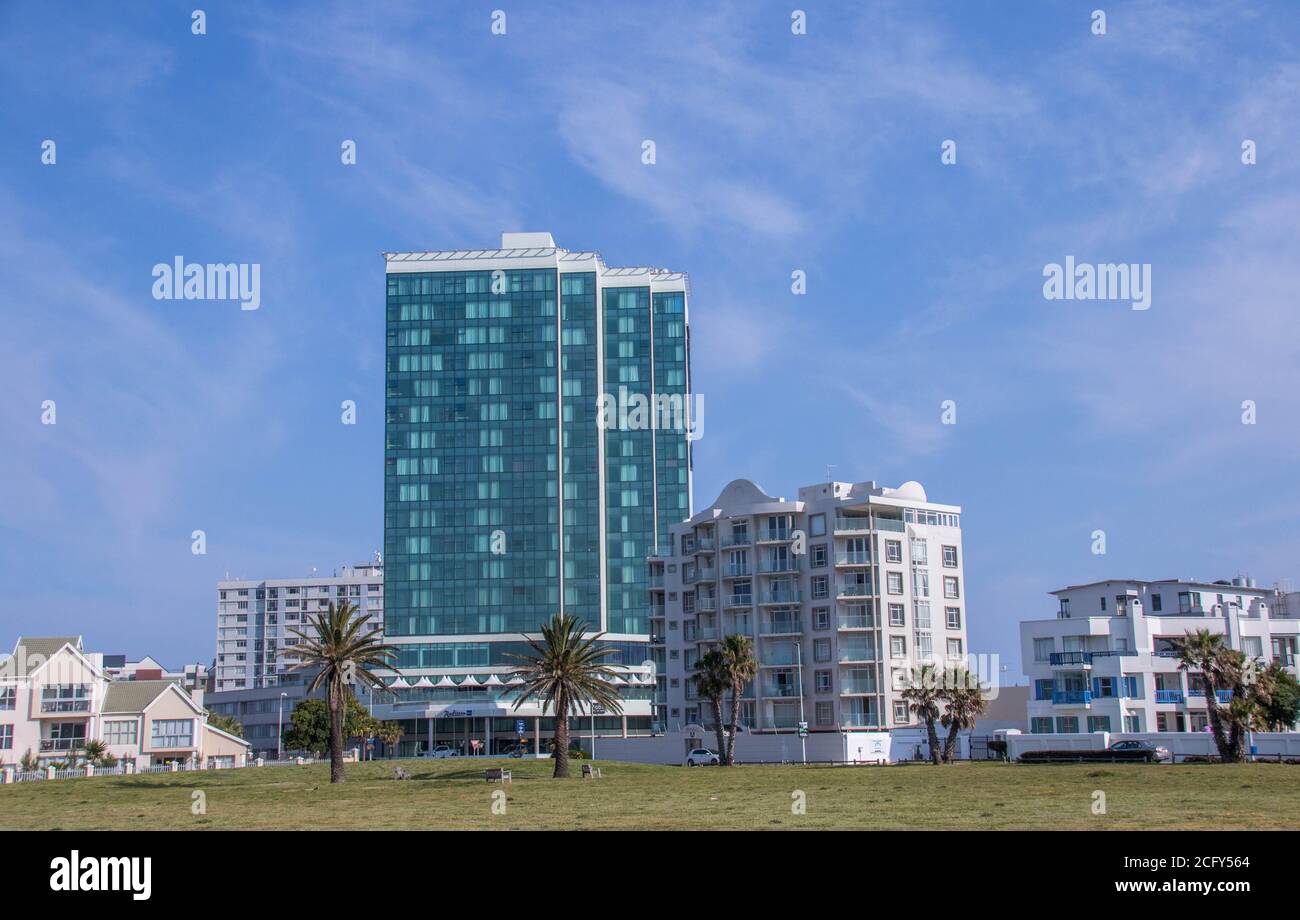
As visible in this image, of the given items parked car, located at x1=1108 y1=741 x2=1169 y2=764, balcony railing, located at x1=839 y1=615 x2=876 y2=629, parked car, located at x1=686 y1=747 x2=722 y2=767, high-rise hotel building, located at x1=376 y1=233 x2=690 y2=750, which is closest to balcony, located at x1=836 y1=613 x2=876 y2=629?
balcony railing, located at x1=839 y1=615 x2=876 y2=629

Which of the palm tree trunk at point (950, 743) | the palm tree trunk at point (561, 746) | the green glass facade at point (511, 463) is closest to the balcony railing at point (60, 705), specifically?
the green glass facade at point (511, 463)

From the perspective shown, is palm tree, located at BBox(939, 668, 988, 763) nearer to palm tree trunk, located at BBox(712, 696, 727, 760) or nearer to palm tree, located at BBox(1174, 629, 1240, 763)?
palm tree, located at BBox(1174, 629, 1240, 763)

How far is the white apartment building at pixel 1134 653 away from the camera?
99.6 metres

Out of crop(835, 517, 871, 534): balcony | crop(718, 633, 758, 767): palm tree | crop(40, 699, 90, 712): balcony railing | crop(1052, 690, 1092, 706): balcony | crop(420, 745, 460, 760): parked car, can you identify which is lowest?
crop(420, 745, 460, 760): parked car

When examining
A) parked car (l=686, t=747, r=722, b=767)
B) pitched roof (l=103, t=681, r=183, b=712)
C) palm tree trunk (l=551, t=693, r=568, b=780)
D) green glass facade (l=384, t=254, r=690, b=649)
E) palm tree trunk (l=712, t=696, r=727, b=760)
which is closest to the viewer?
palm tree trunk (l=551, t=693, r=568, b=780)

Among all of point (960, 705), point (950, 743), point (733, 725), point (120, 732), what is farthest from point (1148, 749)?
point (120, 732)

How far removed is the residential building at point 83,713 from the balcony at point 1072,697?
7136 centimetres

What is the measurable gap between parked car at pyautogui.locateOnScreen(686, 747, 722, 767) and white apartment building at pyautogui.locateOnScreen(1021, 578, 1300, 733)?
26284mm

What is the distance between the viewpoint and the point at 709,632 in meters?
123

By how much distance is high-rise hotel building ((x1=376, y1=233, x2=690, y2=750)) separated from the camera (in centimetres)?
16925

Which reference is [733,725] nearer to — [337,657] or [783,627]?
[783,627]

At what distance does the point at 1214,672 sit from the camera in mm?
79812

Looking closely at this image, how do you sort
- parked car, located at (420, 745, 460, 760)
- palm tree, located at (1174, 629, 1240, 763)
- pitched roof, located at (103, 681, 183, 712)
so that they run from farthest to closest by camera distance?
parked car, located at (420, 745, 460, 760) → pitched roof, located at (103, 681, 183, 712) → palm tree, located at (1174, 629, 1240, 763)

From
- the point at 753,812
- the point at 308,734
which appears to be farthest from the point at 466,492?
the point at 753,812
